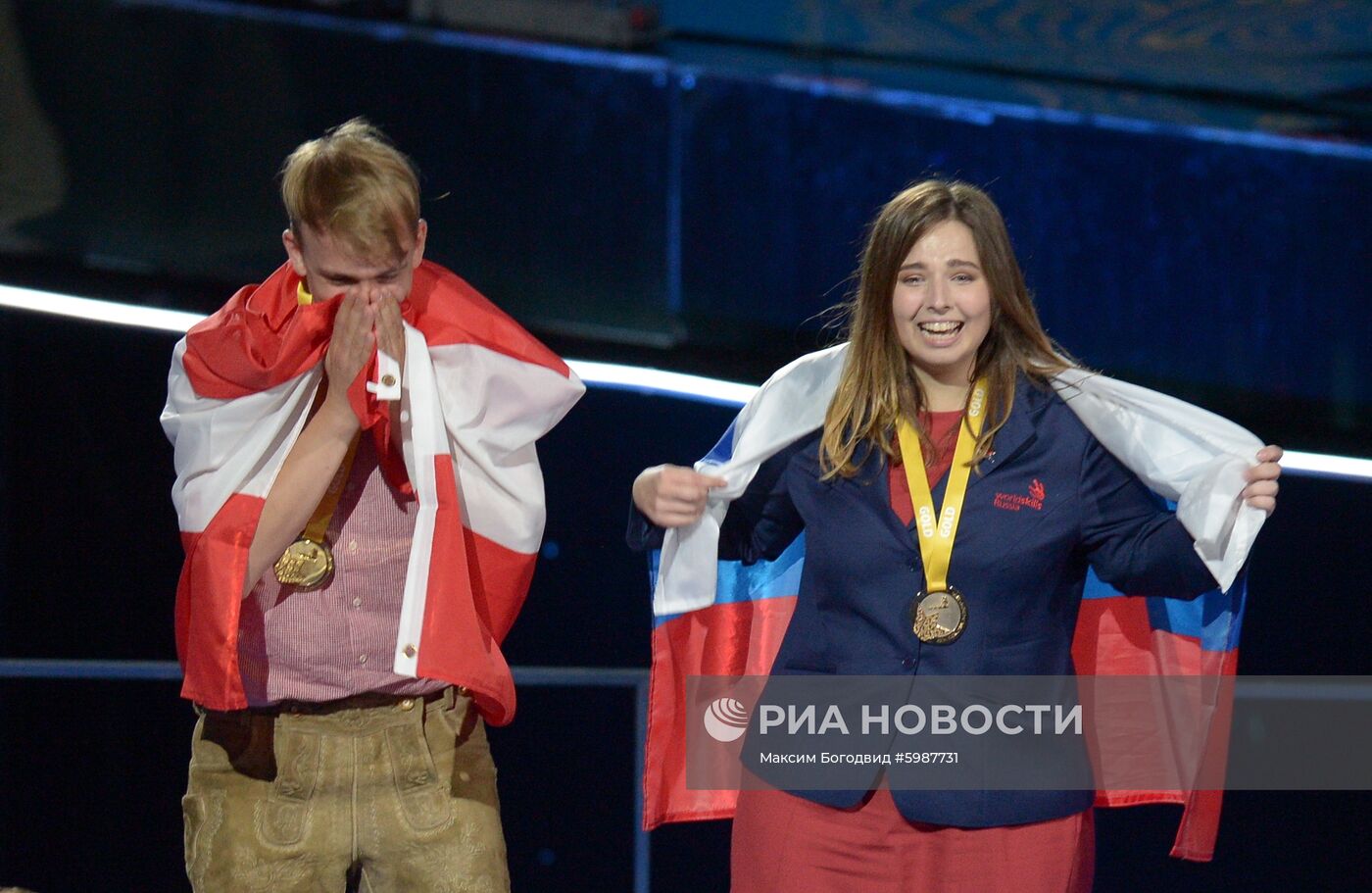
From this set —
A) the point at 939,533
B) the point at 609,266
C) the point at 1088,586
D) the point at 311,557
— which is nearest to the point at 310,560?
the point at 311,557

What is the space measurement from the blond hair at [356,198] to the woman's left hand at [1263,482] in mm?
1303

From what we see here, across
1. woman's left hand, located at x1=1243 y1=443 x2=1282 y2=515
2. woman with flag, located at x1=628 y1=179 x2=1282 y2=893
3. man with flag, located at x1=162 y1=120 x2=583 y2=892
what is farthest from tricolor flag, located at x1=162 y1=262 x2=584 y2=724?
woman's left hand, located at x1=1243 y1=443 x2=1282 y2=515

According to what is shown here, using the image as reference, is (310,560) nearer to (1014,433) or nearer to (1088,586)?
(1014,433)

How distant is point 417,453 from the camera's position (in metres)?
2.46

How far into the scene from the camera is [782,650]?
8.14 feet

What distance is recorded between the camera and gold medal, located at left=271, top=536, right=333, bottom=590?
2.45m

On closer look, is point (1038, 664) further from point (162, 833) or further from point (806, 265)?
point (162, 833)

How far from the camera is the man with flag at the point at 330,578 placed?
2410 millimetres

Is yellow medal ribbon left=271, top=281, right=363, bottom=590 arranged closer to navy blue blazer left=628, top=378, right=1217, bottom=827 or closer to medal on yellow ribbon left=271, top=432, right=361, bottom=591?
medal on yellow ribbon left=271, top=432, right=361, bottom=591

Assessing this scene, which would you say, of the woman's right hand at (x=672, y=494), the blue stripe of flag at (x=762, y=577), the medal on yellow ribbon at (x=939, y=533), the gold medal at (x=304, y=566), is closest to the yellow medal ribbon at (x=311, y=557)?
the gold medal at (x=304, y=566)

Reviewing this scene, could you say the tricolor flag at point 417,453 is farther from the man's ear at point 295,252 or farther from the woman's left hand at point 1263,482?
the woman's left hand at point 1263,482

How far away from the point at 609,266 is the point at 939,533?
2.09 metres

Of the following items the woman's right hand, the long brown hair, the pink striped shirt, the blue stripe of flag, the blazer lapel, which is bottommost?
the pink striped shirt

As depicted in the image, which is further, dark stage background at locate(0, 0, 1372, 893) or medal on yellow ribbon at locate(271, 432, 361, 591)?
dark stage background at locate(0, 0, 1372, 893)
